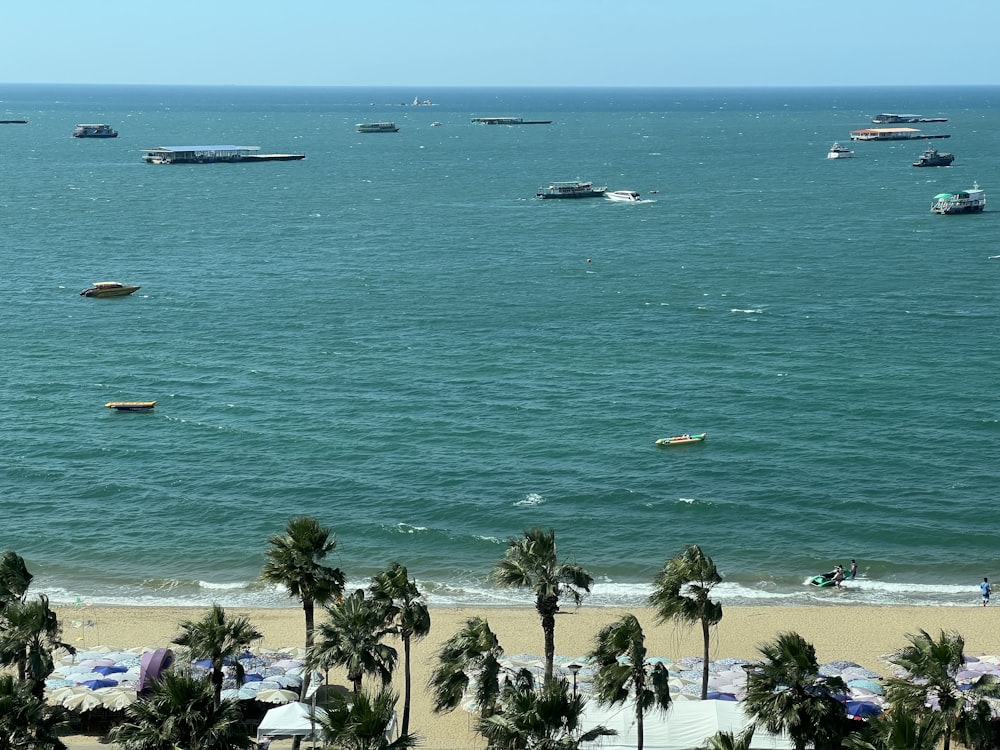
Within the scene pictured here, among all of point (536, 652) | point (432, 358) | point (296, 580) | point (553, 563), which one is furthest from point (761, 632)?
point (432, 358)

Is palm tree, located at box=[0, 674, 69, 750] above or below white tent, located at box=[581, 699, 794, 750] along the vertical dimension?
above

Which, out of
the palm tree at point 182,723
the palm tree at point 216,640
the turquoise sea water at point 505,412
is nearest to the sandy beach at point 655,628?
the turquoise sea water at point 505,412

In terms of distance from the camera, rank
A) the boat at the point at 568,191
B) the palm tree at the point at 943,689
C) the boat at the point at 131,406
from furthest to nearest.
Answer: the boat at the point at 568,191 → the boat at the point at 131,406 → the palm tree at the point at 943,689

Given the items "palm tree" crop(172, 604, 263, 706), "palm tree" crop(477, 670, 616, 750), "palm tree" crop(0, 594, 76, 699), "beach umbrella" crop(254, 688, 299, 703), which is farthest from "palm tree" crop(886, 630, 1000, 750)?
"palm tree" crop(0, 594, 76, 699)

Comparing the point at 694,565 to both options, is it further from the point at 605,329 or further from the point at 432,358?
the point at 605,329

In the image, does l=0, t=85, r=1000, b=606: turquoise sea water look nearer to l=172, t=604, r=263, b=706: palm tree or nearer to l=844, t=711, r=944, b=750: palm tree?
l=172, t=604, r=263, b=706: palm tree

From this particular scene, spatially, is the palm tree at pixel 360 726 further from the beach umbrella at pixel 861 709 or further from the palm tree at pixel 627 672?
the beach umbrella at pixel 861 709
